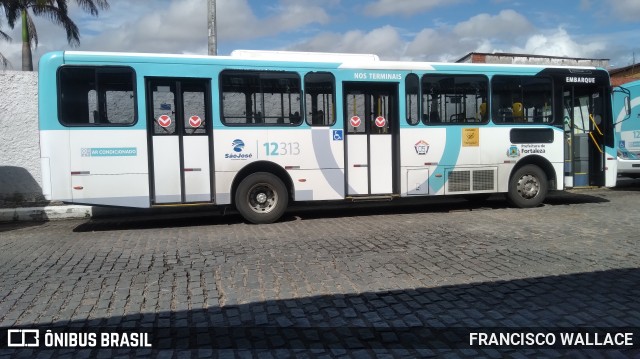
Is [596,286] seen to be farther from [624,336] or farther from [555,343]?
[555,343]

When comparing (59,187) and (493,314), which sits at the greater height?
(59,187)

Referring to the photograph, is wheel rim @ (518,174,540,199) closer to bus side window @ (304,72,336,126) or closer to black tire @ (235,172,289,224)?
bus side window @ (304,72,336,126)

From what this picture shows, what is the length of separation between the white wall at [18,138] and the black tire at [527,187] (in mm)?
10491

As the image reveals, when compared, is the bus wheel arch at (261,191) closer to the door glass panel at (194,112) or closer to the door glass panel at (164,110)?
the door glass panel at (194,112)

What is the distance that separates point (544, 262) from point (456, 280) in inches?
54.2

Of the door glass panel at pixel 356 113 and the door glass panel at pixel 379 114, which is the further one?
the door glass panel at pixel 379 114

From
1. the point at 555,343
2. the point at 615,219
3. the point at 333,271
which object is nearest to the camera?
the point at 555,343

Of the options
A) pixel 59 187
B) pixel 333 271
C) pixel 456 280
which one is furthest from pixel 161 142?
pixel 456 280

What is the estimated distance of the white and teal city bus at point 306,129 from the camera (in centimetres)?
779

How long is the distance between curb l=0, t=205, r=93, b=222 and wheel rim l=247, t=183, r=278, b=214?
3.68 m

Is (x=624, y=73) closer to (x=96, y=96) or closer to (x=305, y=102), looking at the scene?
(x=305, y=102)

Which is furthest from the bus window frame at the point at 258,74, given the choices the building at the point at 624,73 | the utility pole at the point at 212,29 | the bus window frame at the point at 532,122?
the building at the point at 624,73

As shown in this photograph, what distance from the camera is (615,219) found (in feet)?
28.1

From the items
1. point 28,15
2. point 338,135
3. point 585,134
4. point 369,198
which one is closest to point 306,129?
point 338,135
